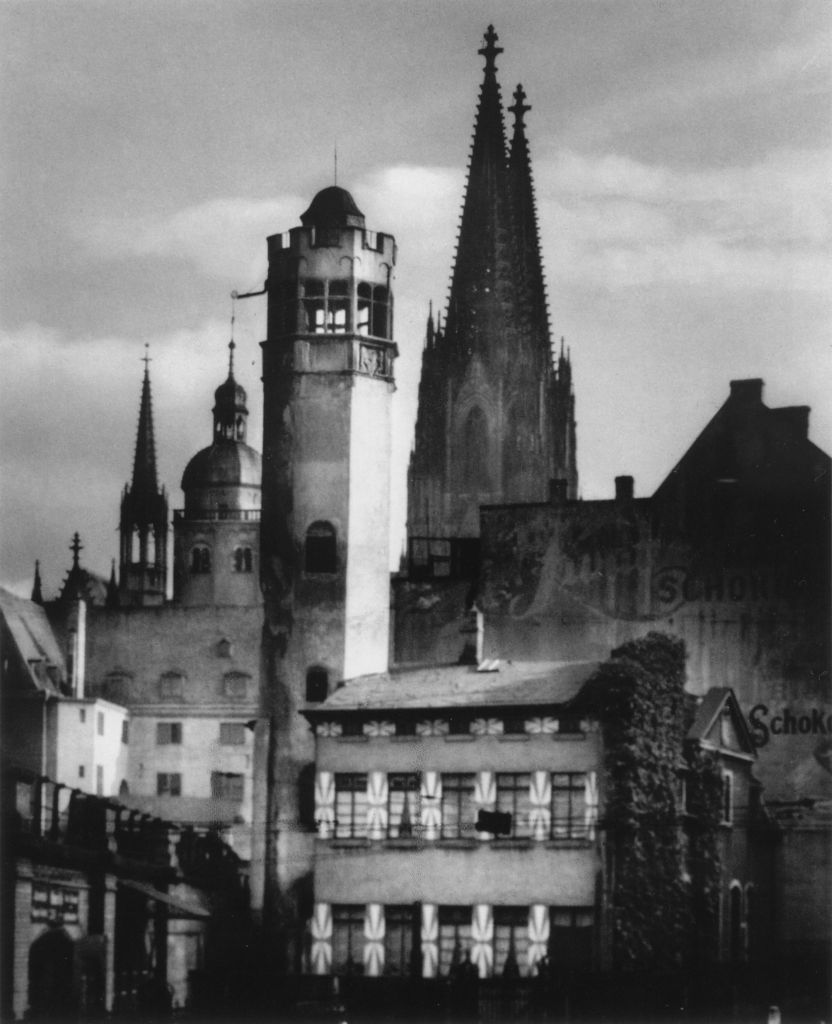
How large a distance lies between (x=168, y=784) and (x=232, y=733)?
2650 millimetres

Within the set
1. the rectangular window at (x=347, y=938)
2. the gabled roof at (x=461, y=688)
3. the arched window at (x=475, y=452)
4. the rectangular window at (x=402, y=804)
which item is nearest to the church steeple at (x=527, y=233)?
the arched window at (x=475, y=452)

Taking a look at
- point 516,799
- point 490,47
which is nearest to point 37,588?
point 516,799

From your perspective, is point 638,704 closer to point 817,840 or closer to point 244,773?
point 817,840

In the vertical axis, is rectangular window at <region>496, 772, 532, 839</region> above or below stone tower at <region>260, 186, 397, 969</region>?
below

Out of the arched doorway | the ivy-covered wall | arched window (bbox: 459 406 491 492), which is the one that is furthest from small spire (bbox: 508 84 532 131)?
the arched doorway

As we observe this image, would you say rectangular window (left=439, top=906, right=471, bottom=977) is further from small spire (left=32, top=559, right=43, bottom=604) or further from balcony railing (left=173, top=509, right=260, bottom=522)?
balcony railing (left=173, top=509, right=260, bottom=522)

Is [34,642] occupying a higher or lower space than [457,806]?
Answer: higher

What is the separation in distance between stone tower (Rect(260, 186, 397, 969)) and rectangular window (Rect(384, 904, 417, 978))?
16.5ft

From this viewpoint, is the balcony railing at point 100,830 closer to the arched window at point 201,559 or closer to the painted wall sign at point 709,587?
the painted wall sign at point 709,587

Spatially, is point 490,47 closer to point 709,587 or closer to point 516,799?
point 709,587

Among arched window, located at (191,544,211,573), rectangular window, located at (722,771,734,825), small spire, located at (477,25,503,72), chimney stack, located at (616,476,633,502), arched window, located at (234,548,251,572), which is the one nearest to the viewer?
small spire, located at (477,25,503,72)

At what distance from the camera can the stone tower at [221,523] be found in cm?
8819

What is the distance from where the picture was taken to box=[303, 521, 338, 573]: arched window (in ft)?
191

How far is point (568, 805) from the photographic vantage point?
51906mm
